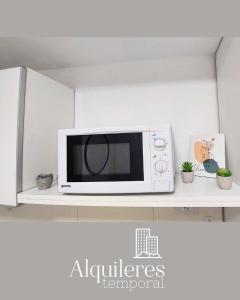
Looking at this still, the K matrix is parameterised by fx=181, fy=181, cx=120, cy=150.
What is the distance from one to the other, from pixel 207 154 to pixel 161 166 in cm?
37

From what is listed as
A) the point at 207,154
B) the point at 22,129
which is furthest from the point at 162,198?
the point at 22,129

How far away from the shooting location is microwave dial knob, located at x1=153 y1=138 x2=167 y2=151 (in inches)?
25.5

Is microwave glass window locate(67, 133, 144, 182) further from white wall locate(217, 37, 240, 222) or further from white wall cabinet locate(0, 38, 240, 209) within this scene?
white wall locate(217, 37, 240, 222)

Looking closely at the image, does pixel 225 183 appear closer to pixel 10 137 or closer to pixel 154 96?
pixel 154 96

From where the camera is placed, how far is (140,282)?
75 centimetres

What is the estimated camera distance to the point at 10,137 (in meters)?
0.77

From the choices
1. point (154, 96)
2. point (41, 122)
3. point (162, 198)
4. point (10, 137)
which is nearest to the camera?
point (162, 198)

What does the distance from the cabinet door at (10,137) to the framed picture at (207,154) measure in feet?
2.72

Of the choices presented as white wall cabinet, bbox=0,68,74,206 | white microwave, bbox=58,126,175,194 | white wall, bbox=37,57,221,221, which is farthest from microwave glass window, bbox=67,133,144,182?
white wall, bbox=37,57,221,221

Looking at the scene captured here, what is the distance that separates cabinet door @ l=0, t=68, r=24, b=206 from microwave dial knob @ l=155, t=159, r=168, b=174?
0.58m

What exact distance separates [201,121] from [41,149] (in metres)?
0.85

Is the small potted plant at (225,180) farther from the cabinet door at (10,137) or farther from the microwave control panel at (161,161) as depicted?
the cabinet door at (10,137)

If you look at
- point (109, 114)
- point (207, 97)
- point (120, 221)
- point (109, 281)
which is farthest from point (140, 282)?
point (207, 97)

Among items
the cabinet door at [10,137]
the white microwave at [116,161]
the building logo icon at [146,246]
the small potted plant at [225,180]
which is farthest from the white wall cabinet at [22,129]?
the small potted plant at [225,180]
